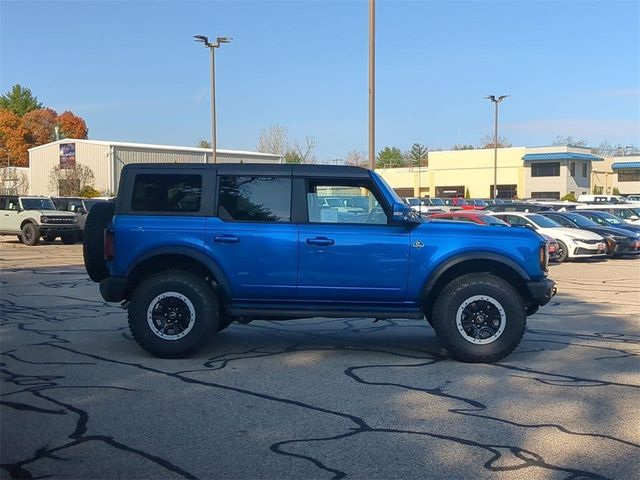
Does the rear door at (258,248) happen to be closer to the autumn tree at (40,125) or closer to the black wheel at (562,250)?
the black wheel at (562,250)

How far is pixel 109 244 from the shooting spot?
7.46 metres

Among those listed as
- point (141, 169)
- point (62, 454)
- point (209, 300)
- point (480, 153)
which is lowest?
point (62, 454)

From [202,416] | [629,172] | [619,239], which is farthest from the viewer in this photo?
[629,172]

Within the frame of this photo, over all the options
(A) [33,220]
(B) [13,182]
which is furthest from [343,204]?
(B) [13,182]

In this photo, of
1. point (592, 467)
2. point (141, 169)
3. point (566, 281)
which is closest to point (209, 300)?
point (141, 169)

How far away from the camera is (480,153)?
248 feet

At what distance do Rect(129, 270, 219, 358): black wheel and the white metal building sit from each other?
47.7m

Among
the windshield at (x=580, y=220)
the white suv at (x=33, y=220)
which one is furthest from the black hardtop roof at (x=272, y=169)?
the white suv at (x=33, y=220)

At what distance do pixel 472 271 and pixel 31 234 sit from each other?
2320 cm

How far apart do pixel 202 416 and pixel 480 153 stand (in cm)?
7326

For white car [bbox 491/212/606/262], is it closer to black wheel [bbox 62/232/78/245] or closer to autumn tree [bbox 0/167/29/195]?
black wheel [bbox 62/232/78/245]

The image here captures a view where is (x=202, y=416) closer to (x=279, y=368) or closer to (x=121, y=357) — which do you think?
(x=279, y=368)

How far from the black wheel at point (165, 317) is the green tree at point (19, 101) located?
326 feet

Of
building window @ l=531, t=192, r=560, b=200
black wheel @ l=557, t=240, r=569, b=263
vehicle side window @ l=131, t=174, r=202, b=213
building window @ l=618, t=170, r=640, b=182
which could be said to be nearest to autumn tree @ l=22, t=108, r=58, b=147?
building window @ l=531, t=192, r=560, b=200
